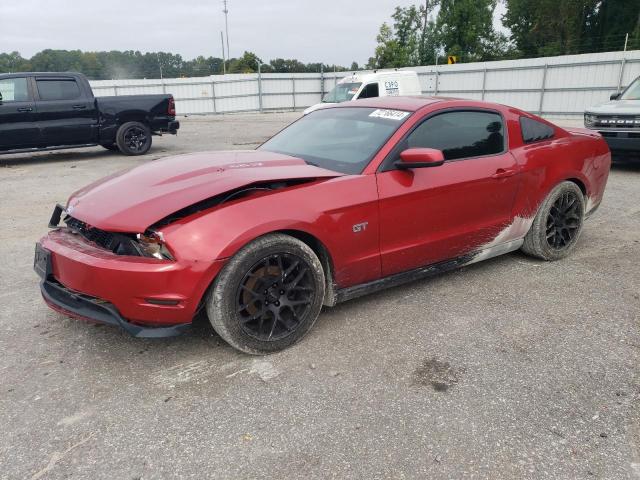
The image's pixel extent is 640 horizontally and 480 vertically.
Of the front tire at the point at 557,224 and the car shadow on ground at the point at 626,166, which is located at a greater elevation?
the front tire at the point at 557,224

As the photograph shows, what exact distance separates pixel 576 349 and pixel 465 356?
2.26 feet

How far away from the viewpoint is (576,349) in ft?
9.92

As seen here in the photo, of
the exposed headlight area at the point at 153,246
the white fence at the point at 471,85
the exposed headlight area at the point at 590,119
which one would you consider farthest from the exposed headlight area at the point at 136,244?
the white fence at the point at 471,85

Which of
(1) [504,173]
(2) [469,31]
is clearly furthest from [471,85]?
(2) [469,31]

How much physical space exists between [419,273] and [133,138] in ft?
32.1

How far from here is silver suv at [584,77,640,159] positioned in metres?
8.35

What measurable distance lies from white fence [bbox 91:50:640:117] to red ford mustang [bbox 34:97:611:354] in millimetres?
17715

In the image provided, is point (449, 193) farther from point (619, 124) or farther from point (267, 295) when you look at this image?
point (619, 124)

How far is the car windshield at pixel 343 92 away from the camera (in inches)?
609

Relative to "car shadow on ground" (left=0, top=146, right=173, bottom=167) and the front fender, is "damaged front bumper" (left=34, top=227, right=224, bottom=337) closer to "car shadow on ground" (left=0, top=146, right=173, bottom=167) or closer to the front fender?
the front fender

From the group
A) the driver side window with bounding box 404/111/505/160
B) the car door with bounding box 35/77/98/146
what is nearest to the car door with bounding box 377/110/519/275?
the driver side window with bounding box 404/111/505/160

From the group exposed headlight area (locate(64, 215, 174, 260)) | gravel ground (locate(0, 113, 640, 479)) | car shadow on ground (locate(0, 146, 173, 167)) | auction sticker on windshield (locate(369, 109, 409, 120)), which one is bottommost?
gravel ground (locate(0, 113, 640, 479))

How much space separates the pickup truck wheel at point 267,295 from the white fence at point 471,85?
1959 centimetres

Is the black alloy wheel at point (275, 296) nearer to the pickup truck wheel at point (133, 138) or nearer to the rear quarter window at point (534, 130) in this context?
the rear quarter window at point (534, 130)
